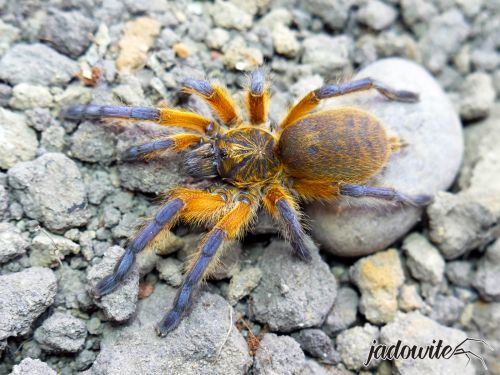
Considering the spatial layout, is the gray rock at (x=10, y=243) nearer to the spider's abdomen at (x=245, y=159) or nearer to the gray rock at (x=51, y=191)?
the gray rock at (x=51, y=191)

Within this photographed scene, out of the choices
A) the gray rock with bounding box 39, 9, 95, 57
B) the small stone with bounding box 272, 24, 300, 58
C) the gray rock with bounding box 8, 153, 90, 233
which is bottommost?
the gray rock with bounding box 8, 153, 90, 233

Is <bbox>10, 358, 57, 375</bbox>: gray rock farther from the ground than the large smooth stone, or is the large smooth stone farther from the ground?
the large smooth stone

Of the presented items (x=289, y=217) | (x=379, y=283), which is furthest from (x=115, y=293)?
(x=379, y=283)

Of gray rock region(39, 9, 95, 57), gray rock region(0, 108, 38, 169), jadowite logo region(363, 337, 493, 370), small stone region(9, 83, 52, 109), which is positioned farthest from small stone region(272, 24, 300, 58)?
jadowite logo region(363, 337, 493, 370)

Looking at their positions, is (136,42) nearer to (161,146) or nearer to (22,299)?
(161,146)

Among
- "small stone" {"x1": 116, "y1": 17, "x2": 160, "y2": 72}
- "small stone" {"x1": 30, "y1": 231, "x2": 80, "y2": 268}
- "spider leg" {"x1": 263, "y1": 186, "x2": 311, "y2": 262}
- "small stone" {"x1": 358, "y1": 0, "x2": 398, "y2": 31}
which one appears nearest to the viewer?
"small stone" {"x1": 30, "y1": 231, "x2": 80, "y2": 268}

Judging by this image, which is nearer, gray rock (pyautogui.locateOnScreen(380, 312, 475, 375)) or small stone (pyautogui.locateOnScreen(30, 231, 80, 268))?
small stone (pyautogui.locateOnScreen(30, 231, 80, 268))

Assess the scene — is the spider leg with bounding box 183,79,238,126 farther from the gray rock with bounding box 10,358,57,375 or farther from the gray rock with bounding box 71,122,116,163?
the gray rock with bounding box 10,358,57,375
